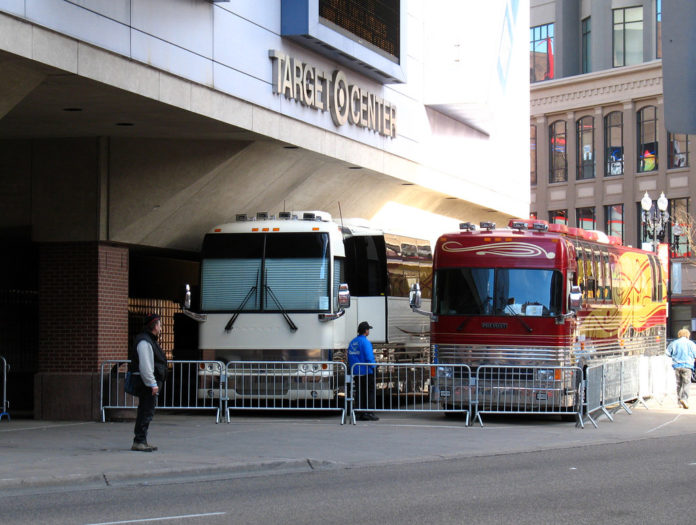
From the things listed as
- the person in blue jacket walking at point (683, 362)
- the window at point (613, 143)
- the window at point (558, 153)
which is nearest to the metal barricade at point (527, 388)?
the person in blue jacket walking at point (683, 362)

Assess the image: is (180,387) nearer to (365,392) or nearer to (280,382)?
(280,382)

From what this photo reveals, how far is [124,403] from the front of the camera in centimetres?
2011

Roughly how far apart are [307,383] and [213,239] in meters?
3.20

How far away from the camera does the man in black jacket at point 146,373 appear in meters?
14.6

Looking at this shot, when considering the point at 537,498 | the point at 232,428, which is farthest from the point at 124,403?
the point at 537,498

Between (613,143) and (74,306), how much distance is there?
47876 mm

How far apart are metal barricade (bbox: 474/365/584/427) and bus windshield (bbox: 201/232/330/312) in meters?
3.19

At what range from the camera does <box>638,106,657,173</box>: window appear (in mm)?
61562

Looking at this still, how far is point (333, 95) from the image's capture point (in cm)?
2289

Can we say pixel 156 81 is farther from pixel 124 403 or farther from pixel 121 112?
pixel 124 403

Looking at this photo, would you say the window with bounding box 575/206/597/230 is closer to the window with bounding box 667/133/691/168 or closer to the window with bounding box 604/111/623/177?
the window with bounding box 604/111/623/177

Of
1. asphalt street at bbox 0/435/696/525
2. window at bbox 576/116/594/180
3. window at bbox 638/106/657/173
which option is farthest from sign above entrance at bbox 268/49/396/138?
window at bbox 576/116/594/180

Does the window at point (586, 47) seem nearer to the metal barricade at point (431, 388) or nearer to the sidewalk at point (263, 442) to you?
the sidewalk at point (263, 442)

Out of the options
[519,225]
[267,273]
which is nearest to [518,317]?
[519,225]
